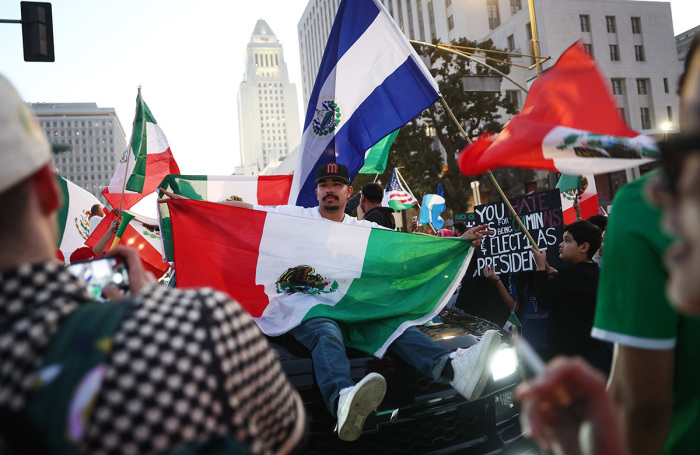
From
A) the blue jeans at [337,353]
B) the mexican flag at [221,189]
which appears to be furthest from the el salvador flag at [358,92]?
the blue jeans at [337,353]

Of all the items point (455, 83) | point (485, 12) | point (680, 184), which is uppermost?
point (485, 12)

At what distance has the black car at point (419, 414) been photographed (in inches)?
117

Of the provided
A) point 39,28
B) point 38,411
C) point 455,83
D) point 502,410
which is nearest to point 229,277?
point 502,410

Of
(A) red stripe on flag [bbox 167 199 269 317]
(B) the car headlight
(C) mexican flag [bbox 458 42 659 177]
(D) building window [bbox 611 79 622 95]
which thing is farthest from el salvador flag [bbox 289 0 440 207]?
(D) building window [bbox 611 79 622 95]

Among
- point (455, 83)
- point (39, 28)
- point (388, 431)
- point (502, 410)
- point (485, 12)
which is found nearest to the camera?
point (388, 431)

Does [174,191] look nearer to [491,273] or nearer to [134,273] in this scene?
[491,273]

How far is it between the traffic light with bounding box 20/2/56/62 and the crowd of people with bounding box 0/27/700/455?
996 cm

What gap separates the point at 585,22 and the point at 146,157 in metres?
39.9

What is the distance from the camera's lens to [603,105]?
92.1 inches

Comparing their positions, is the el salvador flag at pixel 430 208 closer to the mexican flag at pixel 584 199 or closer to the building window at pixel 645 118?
the mexican flag at pixel 584 199

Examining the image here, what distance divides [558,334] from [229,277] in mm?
2443

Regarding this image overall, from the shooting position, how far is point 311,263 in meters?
4.14

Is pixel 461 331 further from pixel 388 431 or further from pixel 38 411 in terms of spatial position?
pixel 38 411

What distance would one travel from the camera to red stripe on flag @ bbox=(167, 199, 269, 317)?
4.04 metres
